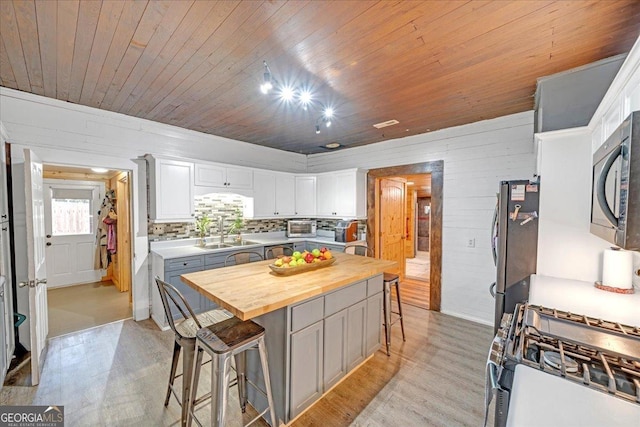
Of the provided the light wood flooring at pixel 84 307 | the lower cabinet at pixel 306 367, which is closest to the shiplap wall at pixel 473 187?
the lower cabinet at pixel 306 367

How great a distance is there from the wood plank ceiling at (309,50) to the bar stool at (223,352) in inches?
75.9

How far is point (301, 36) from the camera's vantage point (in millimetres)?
1718

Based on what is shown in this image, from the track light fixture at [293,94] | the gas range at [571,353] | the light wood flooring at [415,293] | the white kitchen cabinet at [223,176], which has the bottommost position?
the light wood flooring at [415,293]

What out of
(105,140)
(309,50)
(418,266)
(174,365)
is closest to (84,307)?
(105,140)

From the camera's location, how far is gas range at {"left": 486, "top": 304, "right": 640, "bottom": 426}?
920 mm

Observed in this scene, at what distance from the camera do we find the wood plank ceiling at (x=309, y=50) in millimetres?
1513

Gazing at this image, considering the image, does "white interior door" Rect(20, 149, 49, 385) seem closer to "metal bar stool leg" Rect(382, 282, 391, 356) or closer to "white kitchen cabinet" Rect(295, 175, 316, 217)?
"metal bar stool leg" Rect(382, 282, 391, 356)

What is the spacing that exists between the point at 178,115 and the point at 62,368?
9.48 feet

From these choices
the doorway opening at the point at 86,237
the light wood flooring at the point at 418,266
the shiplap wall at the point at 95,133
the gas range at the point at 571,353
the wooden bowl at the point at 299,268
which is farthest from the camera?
the light wood flooring at the point at 418,266

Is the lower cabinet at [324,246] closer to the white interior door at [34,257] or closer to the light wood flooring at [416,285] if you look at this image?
the light wood flooring at [416,285]

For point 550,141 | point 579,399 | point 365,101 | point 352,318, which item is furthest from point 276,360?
point 550,141

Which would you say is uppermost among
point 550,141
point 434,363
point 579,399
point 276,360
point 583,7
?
point 583,7

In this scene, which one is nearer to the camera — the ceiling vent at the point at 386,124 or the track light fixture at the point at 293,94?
the track light fixture at the point at 293,94

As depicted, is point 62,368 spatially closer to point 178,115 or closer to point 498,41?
point 178,115
